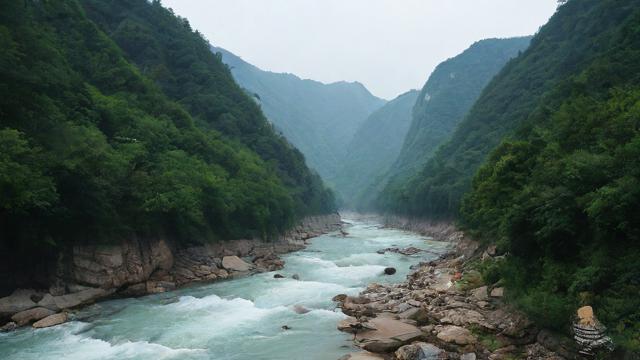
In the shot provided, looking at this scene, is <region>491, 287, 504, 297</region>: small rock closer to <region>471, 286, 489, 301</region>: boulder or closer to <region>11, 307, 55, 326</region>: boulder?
<region>471, 286, 489, 301</region>: boulder

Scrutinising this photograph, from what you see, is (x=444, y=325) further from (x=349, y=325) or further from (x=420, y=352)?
(x=349, y=325)

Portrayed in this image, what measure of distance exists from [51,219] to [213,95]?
51.2 metres

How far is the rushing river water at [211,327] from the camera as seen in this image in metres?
15.7

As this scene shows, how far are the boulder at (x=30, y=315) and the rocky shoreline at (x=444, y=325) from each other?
13216 mm

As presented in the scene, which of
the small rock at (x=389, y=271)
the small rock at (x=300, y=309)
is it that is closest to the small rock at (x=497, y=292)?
the small rock at (x=300, y=309)

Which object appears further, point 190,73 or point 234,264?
point 190,73

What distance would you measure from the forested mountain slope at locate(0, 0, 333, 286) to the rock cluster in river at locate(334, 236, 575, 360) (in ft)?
48.8

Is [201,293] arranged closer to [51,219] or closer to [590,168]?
[51,219]

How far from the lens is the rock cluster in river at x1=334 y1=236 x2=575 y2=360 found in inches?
548

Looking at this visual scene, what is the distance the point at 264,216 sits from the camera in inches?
1873

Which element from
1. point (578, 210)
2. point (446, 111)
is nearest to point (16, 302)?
point (578, 210)

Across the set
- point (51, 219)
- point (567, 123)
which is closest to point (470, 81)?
point (567, 123)

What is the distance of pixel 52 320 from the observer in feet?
62.5

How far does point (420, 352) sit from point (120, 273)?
18728 millimetres
